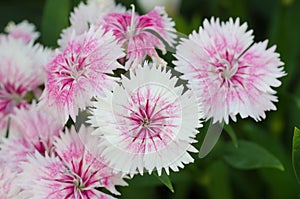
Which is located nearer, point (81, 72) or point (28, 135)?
point (81, 72)

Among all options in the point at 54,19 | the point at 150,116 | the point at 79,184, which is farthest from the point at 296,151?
the point at 54,19

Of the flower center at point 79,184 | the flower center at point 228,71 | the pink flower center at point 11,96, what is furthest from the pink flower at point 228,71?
the pink flower center at point 11,96

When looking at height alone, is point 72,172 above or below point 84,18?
below

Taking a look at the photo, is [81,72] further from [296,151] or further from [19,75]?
[296,151]

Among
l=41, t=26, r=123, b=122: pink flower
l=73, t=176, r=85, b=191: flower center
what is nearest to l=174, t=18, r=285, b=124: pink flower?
l=41, t=26, r=123, b=122: pink flower

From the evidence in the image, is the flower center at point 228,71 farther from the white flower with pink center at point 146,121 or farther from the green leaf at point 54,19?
the green leaf at point 54,19

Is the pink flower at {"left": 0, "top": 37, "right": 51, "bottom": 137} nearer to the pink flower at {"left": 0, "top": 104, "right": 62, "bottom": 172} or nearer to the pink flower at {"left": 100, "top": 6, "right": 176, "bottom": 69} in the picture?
the pink flower at {"left": 0, "top": 104, "right": 62, "bottom": 172}

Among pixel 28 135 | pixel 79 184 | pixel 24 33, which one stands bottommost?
pixel 79 184
